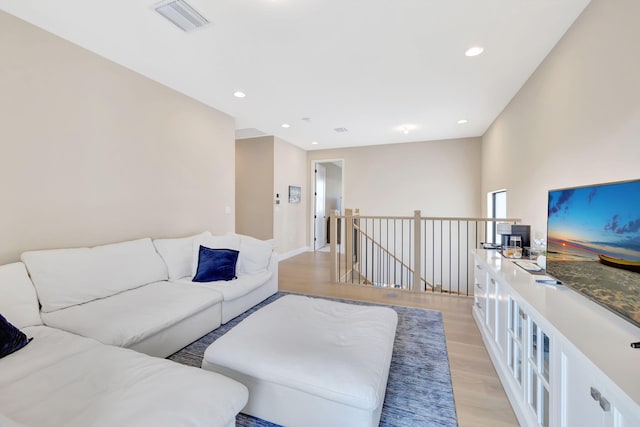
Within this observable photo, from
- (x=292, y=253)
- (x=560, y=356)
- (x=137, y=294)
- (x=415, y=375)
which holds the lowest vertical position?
(x=415, y=375)

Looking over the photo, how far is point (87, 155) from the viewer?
96.8 inches

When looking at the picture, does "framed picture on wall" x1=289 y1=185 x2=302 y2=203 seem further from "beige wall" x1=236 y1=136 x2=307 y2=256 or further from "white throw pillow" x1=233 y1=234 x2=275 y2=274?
"white throw pillow" x1=233 y1=234 x2=275 y2=274

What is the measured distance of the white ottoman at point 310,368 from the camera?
51.6 inches

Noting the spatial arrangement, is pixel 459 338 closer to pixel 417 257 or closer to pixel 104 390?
pixel 417 257

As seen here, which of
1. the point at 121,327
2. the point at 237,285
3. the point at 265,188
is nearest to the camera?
the point at 121,327

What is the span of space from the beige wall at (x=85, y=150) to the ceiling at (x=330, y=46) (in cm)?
20

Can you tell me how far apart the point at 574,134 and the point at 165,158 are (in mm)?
3972

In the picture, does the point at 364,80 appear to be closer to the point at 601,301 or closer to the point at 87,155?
the point at 601,301

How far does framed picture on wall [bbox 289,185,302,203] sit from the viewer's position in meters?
6.03

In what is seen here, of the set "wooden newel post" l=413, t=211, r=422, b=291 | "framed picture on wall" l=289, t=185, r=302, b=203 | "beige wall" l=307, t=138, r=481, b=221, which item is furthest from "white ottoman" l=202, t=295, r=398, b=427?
"beige wall" l=307, t=138, r=481, b=221

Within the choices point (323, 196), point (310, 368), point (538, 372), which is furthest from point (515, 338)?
point (323, 196)

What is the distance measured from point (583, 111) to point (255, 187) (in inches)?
193

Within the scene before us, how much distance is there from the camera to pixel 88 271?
2.16 m

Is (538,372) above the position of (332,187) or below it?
below
